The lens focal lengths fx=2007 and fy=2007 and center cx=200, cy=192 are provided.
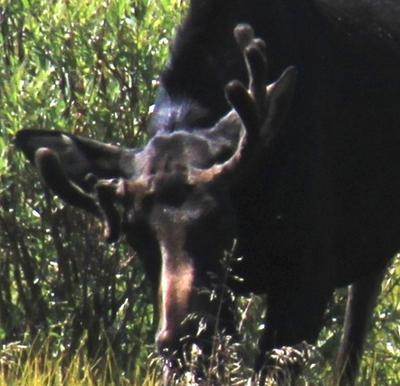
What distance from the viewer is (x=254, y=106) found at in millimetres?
7672

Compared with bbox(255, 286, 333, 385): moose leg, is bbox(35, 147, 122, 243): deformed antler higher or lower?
higher

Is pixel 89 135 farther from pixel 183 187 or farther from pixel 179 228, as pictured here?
pixel 179 228

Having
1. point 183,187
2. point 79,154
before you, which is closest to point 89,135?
point 79,154

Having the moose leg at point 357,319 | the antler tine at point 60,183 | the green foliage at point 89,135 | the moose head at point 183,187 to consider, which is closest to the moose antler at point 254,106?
the moose head at point 183,187

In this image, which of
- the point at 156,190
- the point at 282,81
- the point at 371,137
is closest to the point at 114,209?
the point at 156,190

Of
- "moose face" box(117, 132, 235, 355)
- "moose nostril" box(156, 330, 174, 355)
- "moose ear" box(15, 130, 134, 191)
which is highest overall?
"moose ear" box(15, 130, 134, 191)

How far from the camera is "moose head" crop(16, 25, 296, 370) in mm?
7461

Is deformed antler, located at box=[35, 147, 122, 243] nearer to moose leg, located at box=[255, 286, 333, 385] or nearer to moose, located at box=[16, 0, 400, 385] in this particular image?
moose, located at box=[16, 0, 400, 385]

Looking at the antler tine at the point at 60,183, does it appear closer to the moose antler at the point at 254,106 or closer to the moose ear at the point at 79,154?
the moose ear at the point at 79,154

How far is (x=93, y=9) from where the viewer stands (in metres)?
9.44

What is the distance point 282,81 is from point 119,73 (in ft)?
6.01

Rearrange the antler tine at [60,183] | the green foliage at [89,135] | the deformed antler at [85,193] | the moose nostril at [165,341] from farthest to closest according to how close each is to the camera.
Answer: the green foliage at [89,135], the antler tine at [60,183], the deformed antler at [85,193], the moose nostril at [165,341]

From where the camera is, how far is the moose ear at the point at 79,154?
8.07m

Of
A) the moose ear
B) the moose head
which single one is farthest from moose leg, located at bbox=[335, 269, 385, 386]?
the moose ear
